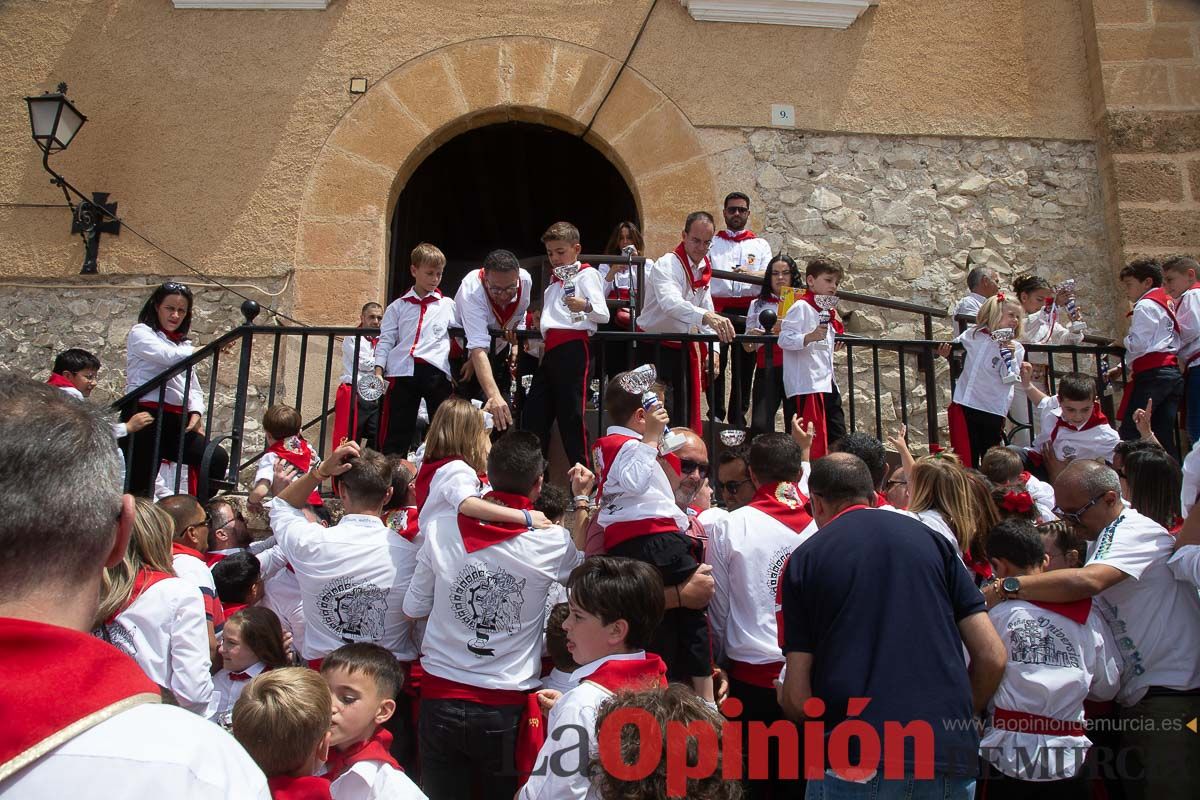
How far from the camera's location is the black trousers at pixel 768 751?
3453 mm

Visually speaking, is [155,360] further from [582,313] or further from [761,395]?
[761,395]

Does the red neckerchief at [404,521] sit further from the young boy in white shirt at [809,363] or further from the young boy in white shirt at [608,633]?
the young boy in white shirt at [809,363]

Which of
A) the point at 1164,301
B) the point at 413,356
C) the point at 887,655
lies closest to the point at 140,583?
the point at 887,655

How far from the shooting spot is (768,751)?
3.46 m

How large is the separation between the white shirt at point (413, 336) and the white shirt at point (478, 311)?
138 millimetres

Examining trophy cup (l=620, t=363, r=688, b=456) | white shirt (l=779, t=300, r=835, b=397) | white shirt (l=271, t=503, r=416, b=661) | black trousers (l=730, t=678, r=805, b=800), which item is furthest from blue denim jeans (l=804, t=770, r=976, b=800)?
white shirt (l=779, t=300, r=835, b=397)

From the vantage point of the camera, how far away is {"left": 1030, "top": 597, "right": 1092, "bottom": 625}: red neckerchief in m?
3.34

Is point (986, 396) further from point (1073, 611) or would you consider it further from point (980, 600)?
point (980, 600)

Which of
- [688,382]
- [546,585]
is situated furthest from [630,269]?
[546,585]

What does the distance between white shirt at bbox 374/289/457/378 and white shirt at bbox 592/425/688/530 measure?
2356 mm

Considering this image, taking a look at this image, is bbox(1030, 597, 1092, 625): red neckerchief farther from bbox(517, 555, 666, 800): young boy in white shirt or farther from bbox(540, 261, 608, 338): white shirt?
bbox(540, 261, 608, 338): white shirt

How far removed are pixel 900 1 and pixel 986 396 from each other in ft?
14.9

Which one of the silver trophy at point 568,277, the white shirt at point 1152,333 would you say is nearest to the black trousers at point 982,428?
the white shirt at point 1152,333

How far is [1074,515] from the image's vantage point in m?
3.81
